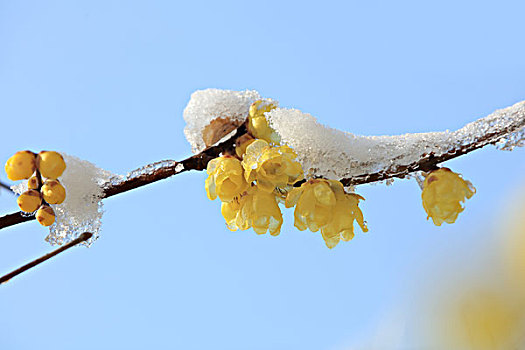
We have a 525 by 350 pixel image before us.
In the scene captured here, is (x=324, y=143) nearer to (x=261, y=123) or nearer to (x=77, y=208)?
(x=261, y=123)

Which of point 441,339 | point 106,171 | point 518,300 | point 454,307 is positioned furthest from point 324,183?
point 454,307

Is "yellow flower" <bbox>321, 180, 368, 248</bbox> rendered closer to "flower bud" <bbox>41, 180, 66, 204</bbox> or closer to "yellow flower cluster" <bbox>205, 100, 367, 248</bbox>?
"yellow flower cluster" <bbox>205, 100, 367, 248</bbox>

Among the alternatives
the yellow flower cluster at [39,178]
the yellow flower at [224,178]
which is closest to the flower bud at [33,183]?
the yellow flower cluster at [39,178]

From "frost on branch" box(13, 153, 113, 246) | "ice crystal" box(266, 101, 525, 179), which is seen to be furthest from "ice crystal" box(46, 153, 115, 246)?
"ice crystal" box(266, 101, 525, 179)

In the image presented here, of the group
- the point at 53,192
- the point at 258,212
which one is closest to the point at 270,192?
the point at 258,212

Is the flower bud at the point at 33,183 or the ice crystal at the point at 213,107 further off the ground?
the ice crystal at the point at 213,107

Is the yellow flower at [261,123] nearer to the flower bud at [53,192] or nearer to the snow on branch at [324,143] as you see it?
the snow on branch at [324,143]

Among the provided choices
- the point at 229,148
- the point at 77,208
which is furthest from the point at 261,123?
the point at 77,208
